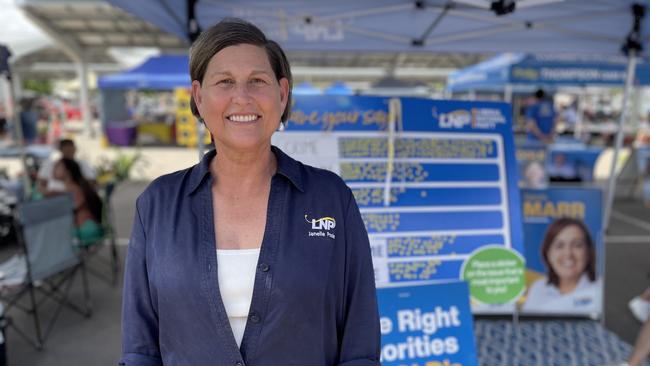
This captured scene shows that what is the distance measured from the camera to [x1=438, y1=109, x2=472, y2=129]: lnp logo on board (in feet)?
8.51

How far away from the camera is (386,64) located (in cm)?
2248

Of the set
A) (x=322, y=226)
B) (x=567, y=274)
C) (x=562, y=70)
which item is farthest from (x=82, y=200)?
(x=562, y=70)

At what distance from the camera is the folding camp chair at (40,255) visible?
3238 millimetres

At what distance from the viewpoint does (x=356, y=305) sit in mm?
1175

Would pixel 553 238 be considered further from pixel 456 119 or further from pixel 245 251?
pixel 245 251

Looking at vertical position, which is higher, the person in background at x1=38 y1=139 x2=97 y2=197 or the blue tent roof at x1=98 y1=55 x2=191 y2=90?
the blue tent roof at x1=98 y1=55 x2=191 y2=90

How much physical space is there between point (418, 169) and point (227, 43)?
1676mm

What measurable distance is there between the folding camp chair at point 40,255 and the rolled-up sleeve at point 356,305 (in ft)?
9.77

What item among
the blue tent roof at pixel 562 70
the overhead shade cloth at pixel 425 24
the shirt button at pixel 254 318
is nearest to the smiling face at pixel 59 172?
the overhead shade cloth at pixel 425 24

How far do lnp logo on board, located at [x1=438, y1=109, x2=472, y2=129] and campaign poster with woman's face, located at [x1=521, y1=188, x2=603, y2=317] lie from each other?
1.39 m

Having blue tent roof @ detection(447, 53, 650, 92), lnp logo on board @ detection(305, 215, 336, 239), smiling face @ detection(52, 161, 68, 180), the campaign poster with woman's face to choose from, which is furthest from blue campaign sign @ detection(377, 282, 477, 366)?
blue tent roof @ detection(447, 53, 650, 92)

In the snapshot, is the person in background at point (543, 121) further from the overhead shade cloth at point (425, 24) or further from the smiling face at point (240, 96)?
the smiling face at point (240, 96)

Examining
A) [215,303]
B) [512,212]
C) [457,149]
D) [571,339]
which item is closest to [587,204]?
[571,339]

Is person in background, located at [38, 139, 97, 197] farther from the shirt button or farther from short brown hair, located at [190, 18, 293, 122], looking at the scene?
the shirt button
